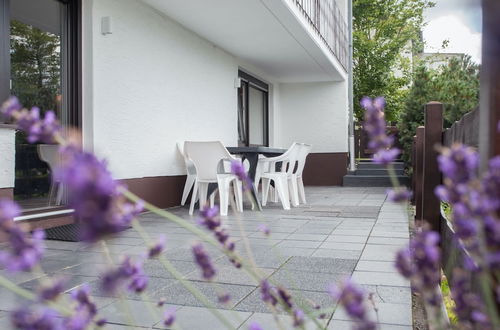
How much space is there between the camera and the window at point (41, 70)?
4527 mm

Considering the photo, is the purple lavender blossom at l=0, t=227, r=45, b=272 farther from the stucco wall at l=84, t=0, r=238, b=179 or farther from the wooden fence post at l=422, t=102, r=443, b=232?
the stucco wall at l=84, t=0, r=238, b=179

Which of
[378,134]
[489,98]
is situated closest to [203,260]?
[378,134]

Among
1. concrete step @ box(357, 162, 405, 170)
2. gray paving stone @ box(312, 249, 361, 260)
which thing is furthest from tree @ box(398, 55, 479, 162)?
gray paving stone @ box(312, 249, 361, 260)

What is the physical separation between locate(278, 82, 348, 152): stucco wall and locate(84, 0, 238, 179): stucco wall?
11.7 ft

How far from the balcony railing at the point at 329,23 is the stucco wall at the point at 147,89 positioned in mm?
1592

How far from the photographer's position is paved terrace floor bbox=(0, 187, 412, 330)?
2.11 meters

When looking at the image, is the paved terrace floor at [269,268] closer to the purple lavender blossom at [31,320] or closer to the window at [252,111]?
the purple lavender blossom at [31,320]

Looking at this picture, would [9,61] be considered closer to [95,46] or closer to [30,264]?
[95,46]

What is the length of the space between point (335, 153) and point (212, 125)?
13.1ft

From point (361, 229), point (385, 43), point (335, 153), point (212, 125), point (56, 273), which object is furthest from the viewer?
point (385, 43)

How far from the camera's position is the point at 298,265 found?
3.11 m

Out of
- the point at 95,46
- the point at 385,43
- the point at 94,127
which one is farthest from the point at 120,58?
the point at 385,43

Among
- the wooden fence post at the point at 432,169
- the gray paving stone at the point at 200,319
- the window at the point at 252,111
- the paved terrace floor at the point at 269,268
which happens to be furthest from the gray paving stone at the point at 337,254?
the window at the point at 252,111

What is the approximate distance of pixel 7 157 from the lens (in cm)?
406
